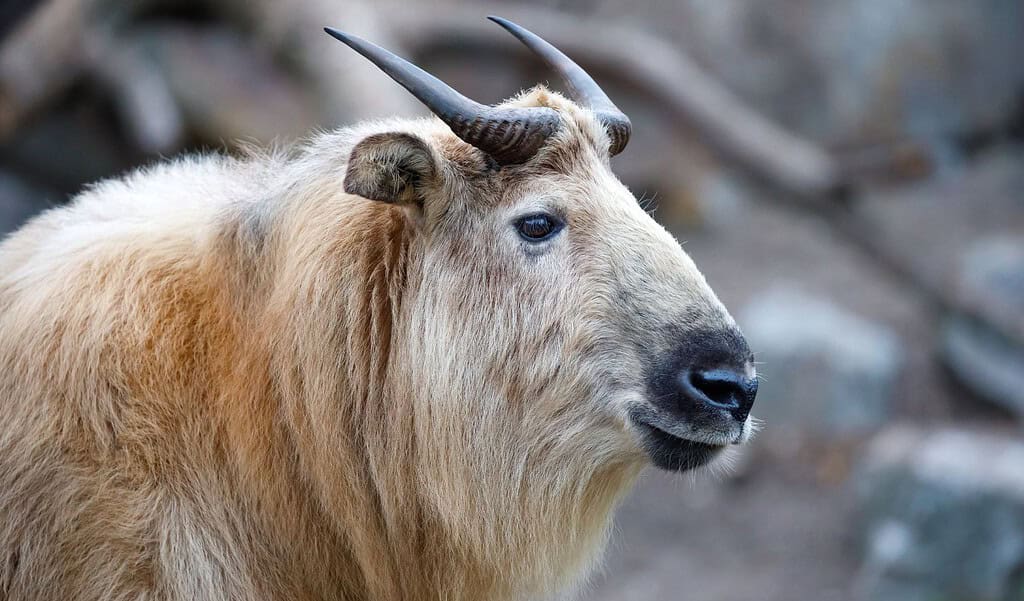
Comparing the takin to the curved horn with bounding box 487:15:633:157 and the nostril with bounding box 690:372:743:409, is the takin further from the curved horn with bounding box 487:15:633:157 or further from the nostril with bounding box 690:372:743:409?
the curved horn with bounding box 487:15:633:157

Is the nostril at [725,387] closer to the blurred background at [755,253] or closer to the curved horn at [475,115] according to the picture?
the curved horn at [475,115]

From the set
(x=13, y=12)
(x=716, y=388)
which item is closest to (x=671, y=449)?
(x=716, y=388)

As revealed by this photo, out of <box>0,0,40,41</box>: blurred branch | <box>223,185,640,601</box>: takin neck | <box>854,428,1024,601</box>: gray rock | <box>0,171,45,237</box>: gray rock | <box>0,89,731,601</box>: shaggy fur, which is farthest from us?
<box>0,171,45,237</box>: gray rock

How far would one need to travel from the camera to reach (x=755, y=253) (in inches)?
493

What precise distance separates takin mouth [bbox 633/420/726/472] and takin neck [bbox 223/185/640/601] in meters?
0.20

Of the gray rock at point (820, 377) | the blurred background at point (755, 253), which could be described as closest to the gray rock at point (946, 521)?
the blurred background at point (755, 253)

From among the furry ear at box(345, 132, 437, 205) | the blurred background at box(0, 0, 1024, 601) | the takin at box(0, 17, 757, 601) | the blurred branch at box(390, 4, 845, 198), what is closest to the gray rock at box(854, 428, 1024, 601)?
the blurred background at box(0, 0, 1024, 601)

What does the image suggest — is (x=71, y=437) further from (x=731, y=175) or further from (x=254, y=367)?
(x=731, y=175)

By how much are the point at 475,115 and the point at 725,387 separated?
1.00 meters

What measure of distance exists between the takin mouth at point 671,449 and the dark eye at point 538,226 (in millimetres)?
607

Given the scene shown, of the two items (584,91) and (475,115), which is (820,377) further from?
(475,115)

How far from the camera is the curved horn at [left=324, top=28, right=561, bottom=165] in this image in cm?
312

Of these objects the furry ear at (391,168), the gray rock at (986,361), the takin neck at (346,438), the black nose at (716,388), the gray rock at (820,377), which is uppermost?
the gray rock at (986,361)

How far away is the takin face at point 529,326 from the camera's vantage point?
3125 millimetres
